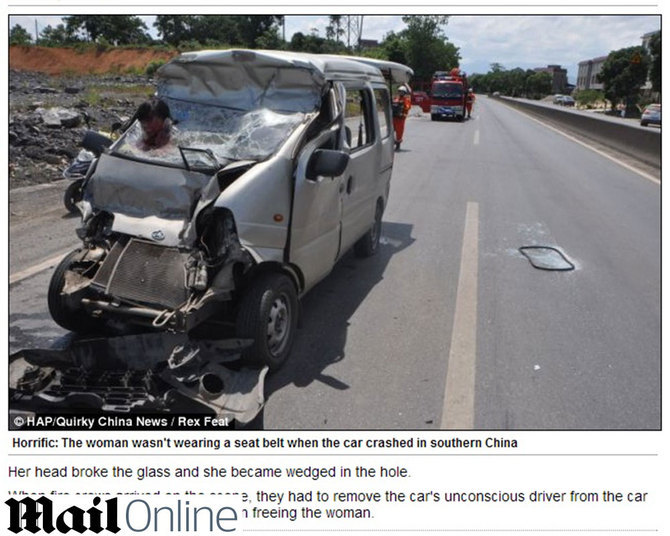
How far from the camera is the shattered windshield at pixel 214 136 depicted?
4.16 m

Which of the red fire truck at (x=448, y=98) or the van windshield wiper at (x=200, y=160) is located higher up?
the red fire truck at (x=448, y=98)

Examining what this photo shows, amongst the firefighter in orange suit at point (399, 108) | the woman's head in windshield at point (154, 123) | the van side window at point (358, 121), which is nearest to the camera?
the woman's head in windshield at point (154, 123)

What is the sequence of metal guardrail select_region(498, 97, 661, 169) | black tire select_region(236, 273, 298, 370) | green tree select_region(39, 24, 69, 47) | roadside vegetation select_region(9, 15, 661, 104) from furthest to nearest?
green tree select_region(39, 24, 69, 47), roadside vegetation select_region(9, 15, 661, 104), metal guardrail select_region(498, 97, 661, 169), black tire select_region(236, 273, 298, 370)

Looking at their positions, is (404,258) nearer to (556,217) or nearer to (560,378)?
(560,378)

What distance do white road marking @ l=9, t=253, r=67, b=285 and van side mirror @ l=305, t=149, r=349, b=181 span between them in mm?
3075

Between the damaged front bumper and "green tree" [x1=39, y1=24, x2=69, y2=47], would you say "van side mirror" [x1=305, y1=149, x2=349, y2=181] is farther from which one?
"green tree" [x1=39, y1=24, x2=69, y2=47]

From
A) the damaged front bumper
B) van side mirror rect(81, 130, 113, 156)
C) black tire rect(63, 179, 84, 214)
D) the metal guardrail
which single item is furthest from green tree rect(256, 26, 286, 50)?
the damaged front bumper

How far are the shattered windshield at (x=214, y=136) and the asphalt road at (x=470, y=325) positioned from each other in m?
1.43

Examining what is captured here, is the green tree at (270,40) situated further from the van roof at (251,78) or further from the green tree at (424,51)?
the van roof at (251,78)

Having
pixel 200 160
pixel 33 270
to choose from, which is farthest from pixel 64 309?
pixel 33 270

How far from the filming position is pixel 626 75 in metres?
55.8

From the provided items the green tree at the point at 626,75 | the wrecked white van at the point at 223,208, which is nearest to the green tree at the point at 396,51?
the green tree at the point at 626,75

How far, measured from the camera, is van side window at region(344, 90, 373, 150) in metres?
5.18
